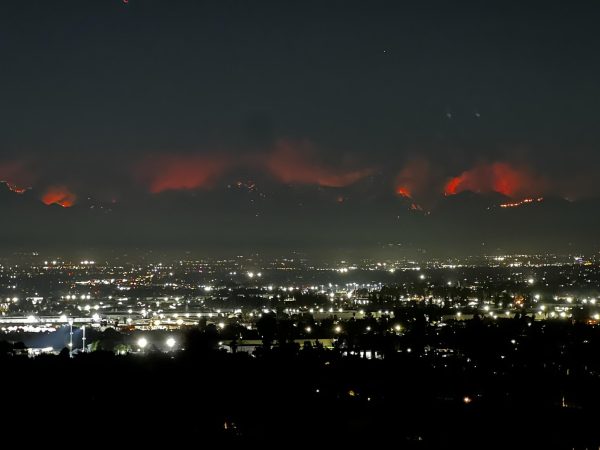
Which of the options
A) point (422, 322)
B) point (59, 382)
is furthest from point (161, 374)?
point (422, 322)

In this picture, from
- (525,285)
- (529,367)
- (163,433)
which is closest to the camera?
(163,433)

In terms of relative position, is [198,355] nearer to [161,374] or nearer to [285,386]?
[161,374]

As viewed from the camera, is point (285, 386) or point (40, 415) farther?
point (285, 386)

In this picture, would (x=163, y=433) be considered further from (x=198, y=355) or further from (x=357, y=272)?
(x=357, y=272)

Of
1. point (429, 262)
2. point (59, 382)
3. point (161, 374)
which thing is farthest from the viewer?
point (429, 262)

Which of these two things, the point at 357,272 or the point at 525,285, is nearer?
the point at 525,285

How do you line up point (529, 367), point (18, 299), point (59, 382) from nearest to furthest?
1. point (59, 382)
2. point (529, 367)
3. point (18, 299)

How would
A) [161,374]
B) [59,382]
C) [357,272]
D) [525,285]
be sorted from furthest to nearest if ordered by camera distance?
[357,272] → [525,285] → [161,374] → [59,382]

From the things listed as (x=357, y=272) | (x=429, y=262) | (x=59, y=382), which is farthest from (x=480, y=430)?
(x=429, y=262)
